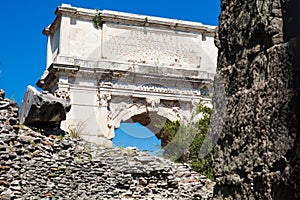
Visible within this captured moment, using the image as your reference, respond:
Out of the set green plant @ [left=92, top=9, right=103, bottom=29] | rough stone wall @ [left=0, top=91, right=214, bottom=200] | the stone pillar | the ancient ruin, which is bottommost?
rough stone wall @ [left=0, top=91, right=214, bottom=200]

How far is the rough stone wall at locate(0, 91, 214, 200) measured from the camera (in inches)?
372

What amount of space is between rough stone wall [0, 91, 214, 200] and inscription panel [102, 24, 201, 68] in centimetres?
986

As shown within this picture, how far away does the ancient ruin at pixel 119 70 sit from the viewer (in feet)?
64.2

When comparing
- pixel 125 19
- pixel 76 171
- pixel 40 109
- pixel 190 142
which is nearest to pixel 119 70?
pixel 125 19

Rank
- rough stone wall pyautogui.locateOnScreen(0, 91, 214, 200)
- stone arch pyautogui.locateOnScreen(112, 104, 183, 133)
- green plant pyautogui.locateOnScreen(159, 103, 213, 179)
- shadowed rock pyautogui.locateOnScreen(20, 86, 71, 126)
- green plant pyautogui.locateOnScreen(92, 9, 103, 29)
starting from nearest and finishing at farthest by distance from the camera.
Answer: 1. rough stone wall pyautogui.locateOnScreen(0, 91, 214, 200)
2. shadowed rock pyautogui.locateOnScreen(20, 86, 71, 126)
3. green plant pyautogui.locateOnScreen(159, 103, 213, 179)
4. stone arch pyautogui.locateOnScreen(112, 104, 183, 133)
5. green plant pyautogui.locateOnScreen(92, 9, 103, 29)

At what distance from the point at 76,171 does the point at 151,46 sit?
37.4 ft

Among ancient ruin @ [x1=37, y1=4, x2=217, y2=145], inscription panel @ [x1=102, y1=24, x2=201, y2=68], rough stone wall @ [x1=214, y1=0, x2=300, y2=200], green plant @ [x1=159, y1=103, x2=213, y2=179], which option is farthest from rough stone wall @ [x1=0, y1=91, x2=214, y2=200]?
inscription panel @ [x1=102, y1=24, x2=201, y2=68]

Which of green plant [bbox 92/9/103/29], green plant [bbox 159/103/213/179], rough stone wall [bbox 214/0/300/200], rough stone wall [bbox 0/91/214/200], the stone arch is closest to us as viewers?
rough stone wall [bbox 214/0/300/200]

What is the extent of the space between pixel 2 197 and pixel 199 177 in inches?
139

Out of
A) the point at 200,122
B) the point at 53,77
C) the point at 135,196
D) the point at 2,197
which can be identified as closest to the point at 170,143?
the point at 200,122

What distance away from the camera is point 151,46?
68.3 ft

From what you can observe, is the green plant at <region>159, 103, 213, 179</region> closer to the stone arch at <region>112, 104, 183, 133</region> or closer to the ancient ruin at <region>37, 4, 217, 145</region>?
the stone arch at <region>112, 104, 183, 133</region>

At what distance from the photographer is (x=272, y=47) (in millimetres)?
2711

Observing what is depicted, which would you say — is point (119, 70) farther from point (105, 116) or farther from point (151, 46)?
point (151, 46)
